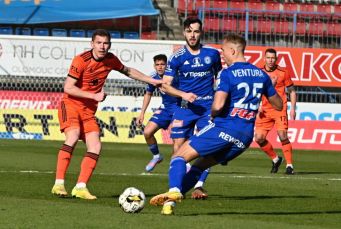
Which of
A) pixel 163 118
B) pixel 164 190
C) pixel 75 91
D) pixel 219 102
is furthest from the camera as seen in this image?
pixel 163 118

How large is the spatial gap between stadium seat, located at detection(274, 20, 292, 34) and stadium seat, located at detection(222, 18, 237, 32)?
1.52 metres

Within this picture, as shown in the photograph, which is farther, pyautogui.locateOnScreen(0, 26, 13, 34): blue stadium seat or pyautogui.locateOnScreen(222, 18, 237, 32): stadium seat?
pyautogui.locateOnScreen(222, 18, 237, 32): stadium seat

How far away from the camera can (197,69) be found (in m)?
12.7

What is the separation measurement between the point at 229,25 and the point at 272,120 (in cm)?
1519

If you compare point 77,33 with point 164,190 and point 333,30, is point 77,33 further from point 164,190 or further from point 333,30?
point 164,190

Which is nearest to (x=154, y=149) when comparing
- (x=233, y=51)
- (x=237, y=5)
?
(x=233, y=51)

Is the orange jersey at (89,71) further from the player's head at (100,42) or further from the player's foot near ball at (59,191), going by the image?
the player's foot near ball at (59,191)

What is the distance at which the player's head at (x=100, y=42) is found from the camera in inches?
473

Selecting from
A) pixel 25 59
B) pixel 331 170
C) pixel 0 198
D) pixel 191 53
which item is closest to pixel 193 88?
pixel 191 53

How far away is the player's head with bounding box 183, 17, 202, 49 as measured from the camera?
12.4m

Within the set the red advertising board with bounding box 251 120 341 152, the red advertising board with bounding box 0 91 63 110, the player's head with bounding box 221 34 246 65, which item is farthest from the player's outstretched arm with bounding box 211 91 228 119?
the red advertising board with bounding box 0 91 63 110

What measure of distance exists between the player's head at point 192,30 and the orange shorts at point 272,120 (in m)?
6.13

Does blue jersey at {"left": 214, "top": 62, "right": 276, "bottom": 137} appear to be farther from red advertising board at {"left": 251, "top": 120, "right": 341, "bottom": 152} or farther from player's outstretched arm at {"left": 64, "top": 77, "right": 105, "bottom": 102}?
red advertising board at {"left": 251, "top": 120, "right": 341, "bottom": 152}

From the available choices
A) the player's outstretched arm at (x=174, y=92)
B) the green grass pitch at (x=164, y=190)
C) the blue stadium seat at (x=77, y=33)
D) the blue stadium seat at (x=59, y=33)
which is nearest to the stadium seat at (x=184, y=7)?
the blue stadium seat at (x=77, y=33)
